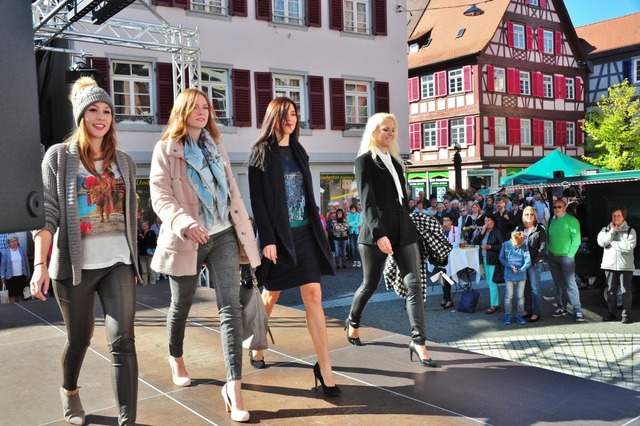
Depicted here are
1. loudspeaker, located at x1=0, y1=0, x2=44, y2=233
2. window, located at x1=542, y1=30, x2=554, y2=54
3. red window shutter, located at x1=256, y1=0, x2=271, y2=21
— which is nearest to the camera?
loudspeaker, located at x1=0, y1=0, x2=44, y2=233

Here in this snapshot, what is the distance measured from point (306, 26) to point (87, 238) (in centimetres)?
1993

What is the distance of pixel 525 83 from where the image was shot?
38656mm

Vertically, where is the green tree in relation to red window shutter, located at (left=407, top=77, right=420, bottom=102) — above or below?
below

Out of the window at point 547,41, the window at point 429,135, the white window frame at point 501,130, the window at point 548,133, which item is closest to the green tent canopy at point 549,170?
the white window frame at point 501,130

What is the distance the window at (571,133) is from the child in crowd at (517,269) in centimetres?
3542

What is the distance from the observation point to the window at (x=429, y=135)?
38.4 metres

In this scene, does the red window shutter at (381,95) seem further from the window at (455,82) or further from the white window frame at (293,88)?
the window at (455,82)

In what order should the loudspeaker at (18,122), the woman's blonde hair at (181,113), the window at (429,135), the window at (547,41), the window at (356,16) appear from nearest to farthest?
the loudspeaker at (18,122) → the woman's blonde hair at (181,113) → the window at (356,16) → the window at (429,135) → the window at (547,41)

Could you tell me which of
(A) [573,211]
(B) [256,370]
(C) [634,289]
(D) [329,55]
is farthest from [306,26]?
(B) [256,370]

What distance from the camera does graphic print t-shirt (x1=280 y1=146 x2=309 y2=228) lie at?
13.5ft

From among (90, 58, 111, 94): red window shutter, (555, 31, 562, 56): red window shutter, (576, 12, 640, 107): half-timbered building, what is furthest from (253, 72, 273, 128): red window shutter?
(576, 12, 640, 107): half-timbered building

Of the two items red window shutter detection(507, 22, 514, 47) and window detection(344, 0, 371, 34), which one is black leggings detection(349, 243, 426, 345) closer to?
window detection(344, 0, 371, 34)

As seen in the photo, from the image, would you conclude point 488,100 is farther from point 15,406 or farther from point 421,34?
point 15,406

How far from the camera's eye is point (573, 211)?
10.3m
